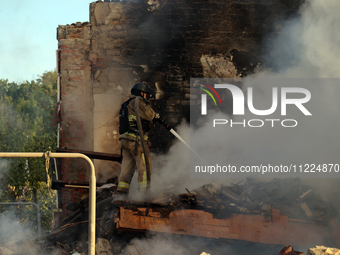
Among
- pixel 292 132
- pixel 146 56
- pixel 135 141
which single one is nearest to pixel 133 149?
pixel 135 141

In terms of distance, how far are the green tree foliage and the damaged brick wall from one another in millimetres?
4483

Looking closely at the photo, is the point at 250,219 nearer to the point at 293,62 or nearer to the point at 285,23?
the point at 293,62

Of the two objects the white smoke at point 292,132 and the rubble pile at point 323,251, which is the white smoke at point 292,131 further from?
the rubble pile at point 323,251

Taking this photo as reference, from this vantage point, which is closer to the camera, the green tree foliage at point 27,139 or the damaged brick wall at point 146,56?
the damaged brick wall at point 146,56

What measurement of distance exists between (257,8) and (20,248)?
242 inches

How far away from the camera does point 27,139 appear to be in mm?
18438

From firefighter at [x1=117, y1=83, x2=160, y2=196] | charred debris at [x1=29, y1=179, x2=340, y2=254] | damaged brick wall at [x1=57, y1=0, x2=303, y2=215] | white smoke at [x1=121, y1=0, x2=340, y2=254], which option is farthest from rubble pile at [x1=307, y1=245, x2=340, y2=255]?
damaged brick wall at [x1=57, y1=0, x2=303, y2=215]

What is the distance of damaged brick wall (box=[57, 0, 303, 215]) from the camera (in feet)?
23.2

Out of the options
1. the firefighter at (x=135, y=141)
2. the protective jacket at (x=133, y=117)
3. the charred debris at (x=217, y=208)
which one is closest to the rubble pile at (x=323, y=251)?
the charred debris at (x=217, y=208)

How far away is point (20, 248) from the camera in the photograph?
16.3ft

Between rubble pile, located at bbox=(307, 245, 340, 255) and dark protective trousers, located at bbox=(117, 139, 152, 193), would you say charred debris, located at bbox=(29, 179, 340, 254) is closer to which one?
dark protective trousers, located at bbox=(117, 139, 152, 193)

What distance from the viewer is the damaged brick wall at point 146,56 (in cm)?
709

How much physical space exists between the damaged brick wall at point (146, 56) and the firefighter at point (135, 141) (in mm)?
1345

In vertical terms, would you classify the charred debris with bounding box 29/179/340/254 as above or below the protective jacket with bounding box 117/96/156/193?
below
